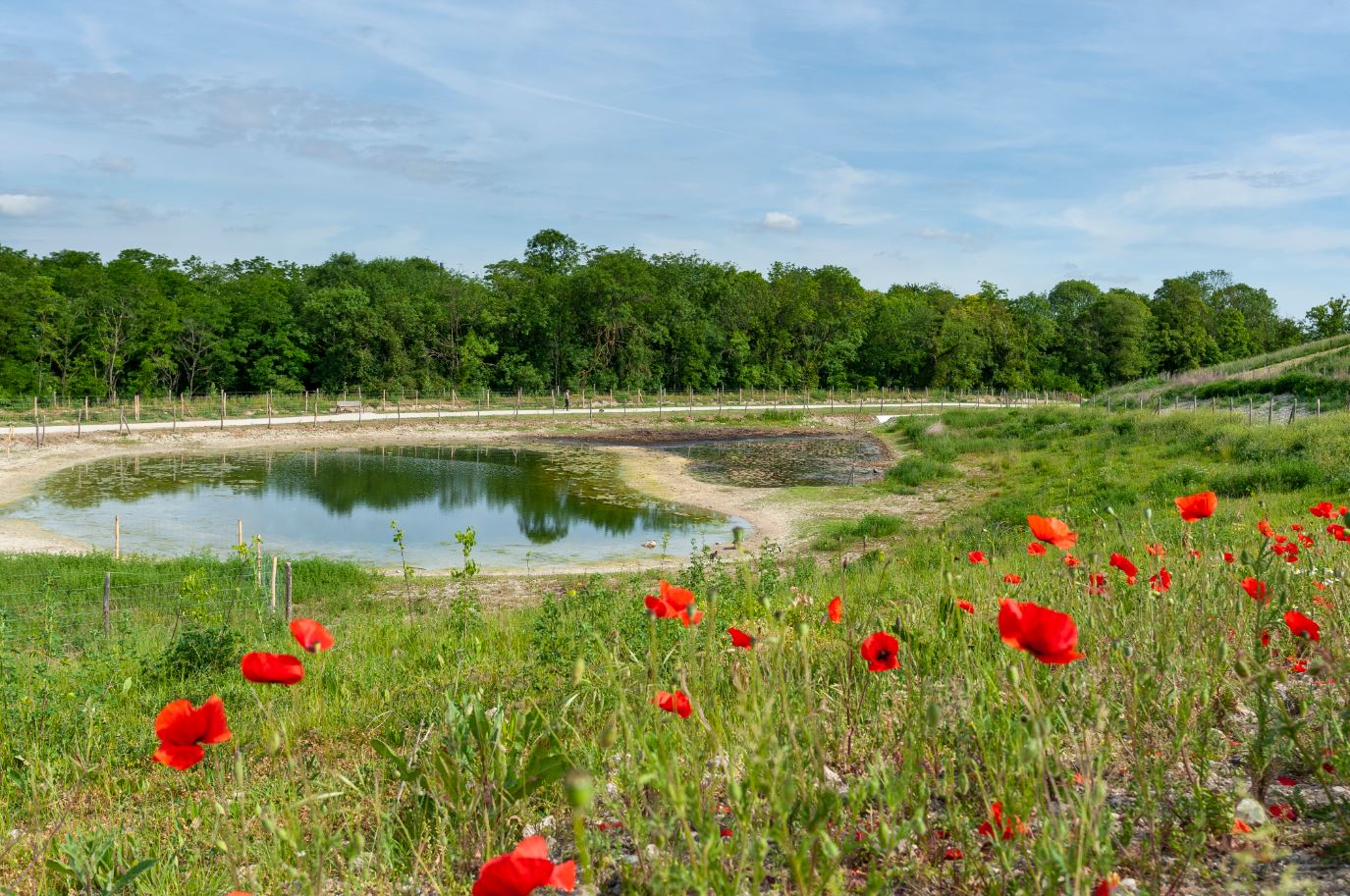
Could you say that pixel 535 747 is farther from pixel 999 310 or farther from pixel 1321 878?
pixel 999 310

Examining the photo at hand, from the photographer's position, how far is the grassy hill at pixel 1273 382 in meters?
26.3

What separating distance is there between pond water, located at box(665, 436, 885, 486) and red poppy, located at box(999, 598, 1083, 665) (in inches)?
895

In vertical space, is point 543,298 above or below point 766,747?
above

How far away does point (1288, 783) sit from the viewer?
89.2 inches

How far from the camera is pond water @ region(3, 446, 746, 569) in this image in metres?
16.4

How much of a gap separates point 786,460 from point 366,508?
1484 centimetres

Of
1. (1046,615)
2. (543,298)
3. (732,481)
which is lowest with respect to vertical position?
(732,481)

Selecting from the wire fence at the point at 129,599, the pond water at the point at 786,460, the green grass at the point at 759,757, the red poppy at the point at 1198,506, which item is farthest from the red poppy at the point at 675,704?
the pond water at the point at 786,460

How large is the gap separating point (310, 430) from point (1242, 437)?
97.7 feet

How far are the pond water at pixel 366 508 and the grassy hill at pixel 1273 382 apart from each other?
18.1m

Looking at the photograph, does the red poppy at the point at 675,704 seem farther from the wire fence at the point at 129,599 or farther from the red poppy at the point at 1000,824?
the wire fence at the point at 129,599

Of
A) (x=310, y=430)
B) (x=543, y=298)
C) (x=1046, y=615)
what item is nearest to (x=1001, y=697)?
(x=1046, y=615)

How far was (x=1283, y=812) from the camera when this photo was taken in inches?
85.4

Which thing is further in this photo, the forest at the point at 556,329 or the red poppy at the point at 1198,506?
the forest at the point at 556,329
